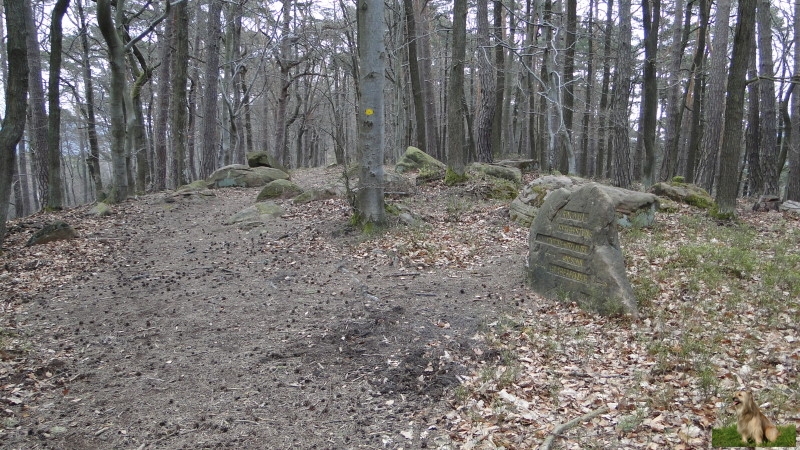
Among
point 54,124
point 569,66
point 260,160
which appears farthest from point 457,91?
point 54,124

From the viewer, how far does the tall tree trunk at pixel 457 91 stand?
1205 centimetres

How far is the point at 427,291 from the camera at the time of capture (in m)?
6.57

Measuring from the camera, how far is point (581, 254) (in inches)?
243

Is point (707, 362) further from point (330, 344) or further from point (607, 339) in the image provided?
point (330, 344)

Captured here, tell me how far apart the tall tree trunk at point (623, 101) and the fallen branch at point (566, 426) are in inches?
Answer: 423

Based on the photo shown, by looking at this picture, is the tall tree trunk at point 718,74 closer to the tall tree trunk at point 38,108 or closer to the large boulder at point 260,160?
the large boulder at point 260,160

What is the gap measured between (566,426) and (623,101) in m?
11.7

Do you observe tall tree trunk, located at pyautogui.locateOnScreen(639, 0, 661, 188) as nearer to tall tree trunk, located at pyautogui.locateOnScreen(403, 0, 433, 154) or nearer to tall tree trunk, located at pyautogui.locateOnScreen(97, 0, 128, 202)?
tall tree trunk, located at pyautogui.locateOnScreen(403, 0, 433, 154)

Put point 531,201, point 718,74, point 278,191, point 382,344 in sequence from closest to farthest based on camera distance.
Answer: point 382,344, point 531,201, point 278,191, point 718,74

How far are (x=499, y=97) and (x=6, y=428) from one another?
18.2 metres

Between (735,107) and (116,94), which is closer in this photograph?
(735,107)

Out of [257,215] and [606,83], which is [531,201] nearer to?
[257,215]

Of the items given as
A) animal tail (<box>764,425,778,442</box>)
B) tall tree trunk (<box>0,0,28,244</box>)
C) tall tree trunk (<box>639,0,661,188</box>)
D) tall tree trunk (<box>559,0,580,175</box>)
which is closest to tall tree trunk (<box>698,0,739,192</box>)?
tall tree trunk (<box>639,0,661,188</box>)

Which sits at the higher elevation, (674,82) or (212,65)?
(212,65)
